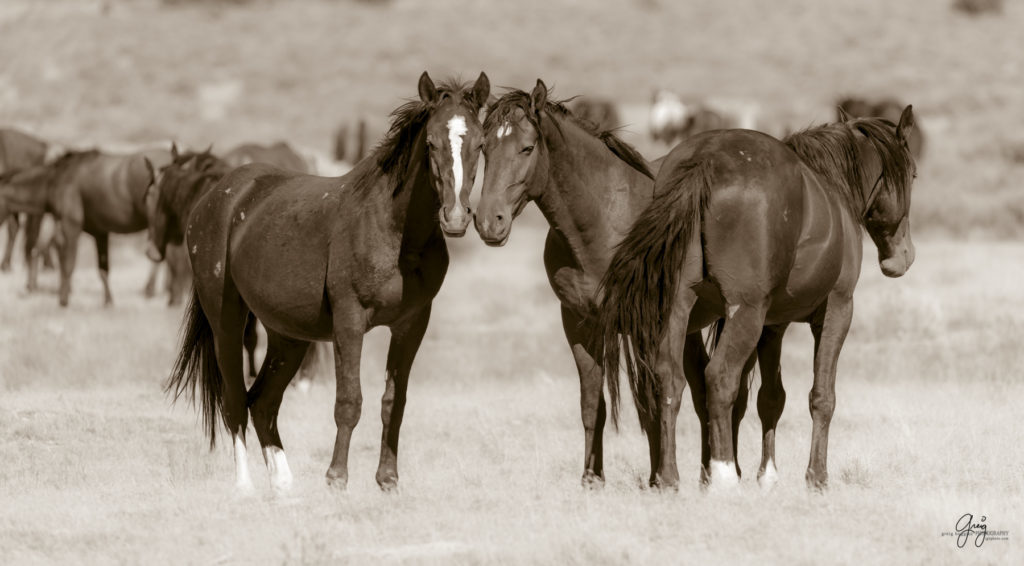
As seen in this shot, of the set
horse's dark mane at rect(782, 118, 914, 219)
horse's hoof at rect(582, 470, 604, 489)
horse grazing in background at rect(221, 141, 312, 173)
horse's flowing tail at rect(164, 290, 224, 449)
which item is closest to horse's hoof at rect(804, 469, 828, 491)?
horse's hoof at rect(582, 470, 604, 489)

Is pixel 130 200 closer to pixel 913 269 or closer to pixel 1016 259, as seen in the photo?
pixel 913 269

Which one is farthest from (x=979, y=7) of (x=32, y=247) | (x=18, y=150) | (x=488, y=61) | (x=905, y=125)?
(x=905, y=125)

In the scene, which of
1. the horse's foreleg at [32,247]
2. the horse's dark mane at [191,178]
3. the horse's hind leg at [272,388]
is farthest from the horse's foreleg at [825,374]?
the horse's foreleg at [32,247]

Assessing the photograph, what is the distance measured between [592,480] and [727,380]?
3.13ft

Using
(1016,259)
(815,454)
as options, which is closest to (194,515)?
(815,454)

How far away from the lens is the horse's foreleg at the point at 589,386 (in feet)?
25.5

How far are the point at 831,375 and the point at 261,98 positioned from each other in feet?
126

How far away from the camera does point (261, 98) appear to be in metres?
44.7

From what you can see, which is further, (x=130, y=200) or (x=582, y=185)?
(x=130, y=200)

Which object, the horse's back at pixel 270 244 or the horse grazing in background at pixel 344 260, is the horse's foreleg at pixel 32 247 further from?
the horse grazing in background at pixel 344 260

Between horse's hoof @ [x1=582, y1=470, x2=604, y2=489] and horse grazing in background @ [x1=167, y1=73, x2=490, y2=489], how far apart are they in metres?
1.09

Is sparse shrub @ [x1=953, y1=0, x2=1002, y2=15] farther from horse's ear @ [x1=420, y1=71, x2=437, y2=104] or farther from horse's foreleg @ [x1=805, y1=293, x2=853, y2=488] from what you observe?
horse's ear @ [x1=420, y1=71, x2=437, y2=104]

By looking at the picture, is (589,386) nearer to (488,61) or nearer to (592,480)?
(592,480)

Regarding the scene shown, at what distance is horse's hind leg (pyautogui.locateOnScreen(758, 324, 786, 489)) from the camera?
26.6 feet
